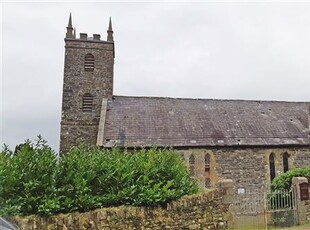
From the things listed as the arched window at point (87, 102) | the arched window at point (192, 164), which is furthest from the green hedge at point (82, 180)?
the arched window at point (87, 102)

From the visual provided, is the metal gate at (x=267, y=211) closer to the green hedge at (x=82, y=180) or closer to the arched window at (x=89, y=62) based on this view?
the green hedge at (x=82, y=180)

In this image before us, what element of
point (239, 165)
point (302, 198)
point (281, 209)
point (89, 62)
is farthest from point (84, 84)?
point (302, 198)

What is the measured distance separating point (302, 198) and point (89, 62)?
1940 cm

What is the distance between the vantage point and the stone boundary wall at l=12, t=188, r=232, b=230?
9931 millimetres

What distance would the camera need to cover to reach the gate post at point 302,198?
15.4 metres

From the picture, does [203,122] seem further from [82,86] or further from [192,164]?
[82,86]

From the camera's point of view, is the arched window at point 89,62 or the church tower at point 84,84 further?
the arched window at point 89,62

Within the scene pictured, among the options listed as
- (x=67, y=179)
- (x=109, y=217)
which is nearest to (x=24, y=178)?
(x=67, y=179)

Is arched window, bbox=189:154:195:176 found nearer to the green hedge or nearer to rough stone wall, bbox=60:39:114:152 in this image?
rough stone wall, bbox=60:39:114:152

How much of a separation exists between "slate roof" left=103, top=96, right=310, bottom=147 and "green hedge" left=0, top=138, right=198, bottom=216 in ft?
34.7

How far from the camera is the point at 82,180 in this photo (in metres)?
10.8

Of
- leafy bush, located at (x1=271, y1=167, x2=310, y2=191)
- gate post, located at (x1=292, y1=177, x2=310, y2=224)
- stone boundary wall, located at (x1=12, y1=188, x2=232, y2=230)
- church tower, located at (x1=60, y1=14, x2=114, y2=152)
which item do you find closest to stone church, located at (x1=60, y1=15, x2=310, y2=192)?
church tower, located at (x1=60, y1=14, x2=114, y2=152)

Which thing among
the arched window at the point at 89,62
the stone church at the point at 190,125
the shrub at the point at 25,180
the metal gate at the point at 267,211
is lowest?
the metal gate at the point at 267,211

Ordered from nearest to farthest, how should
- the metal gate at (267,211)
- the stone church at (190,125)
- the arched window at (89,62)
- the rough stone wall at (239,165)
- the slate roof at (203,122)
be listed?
the metal gate at (267,211) → the rough stone wall at (239,165) → the stone church at (190,125) → the slate roof at (203,122) → the arched window at (89,62)
